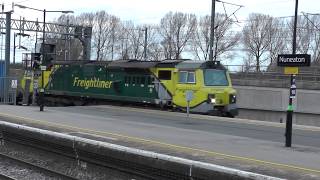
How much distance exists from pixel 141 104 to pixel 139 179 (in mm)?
19033

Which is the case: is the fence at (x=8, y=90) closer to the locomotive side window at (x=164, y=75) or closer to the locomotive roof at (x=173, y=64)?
the locomotive roof at (x=173, y=64)

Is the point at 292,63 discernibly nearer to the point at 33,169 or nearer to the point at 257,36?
the point at 33,169

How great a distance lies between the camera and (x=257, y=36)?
3472 inches

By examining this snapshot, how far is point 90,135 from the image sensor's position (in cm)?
1527

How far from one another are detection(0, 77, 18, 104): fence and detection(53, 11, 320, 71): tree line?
3956cm

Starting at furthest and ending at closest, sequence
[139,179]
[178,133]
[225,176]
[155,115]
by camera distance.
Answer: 1. [155,115]
2. [178,133]
3. [139,179]
4. [225,176]

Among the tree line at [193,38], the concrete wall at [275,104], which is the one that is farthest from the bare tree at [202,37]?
the concrete wall at [275,104]

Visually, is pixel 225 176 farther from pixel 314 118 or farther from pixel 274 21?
pixel 274 21

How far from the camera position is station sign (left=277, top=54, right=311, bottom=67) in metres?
13.1

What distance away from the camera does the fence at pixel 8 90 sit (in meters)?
40.0

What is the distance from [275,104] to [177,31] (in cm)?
5360

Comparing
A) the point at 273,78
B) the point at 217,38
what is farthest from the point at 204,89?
the point at 217,38

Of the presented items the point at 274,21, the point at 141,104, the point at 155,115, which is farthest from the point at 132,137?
the point at 274,21

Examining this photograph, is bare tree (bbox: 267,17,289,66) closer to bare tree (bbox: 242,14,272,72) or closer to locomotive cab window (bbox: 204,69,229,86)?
bare tree (bbox: 242,14,272,72)
